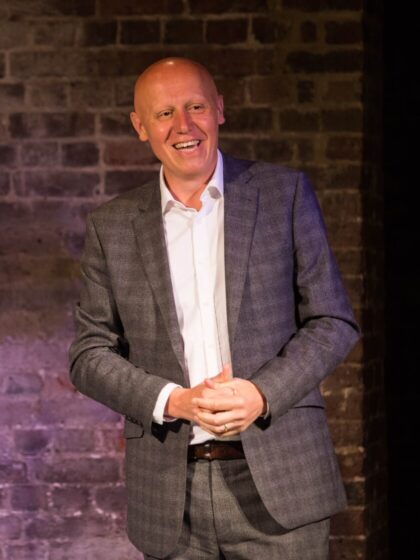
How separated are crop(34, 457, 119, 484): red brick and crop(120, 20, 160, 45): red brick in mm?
1610

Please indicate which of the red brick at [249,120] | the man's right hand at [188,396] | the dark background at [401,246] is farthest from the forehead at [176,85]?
the dark background at [401,246]

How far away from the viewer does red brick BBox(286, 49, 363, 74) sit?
3.59m

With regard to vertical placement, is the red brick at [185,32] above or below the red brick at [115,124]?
above

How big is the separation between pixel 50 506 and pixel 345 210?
1.61 metres

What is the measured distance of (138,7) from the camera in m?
3.62

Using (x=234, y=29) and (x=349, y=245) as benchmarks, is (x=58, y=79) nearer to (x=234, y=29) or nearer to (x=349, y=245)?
(x=234, y=29)

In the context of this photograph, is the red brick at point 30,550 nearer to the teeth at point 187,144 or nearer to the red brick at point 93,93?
the red brick at point 93,93

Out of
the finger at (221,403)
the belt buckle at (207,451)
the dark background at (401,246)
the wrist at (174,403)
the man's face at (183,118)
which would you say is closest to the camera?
the finger at (221,403)

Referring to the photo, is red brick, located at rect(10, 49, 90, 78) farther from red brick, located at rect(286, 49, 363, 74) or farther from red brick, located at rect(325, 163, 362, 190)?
red brick, located at rect(325, 163, 362, 190)

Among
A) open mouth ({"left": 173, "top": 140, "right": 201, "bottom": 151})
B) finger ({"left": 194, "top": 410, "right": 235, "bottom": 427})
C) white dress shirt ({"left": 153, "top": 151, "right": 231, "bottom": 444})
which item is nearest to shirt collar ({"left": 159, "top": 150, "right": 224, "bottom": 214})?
white dress shirt ({"left": 153, "top": 151, "right": 231, "bottom": 444})

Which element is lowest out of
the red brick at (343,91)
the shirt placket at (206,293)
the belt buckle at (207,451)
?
the belt buckle at (207,451)

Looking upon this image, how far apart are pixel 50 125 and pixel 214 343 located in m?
1.66

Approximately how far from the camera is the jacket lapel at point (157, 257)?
231 centimetres

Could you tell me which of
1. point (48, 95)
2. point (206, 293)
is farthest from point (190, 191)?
point (48, 95)
